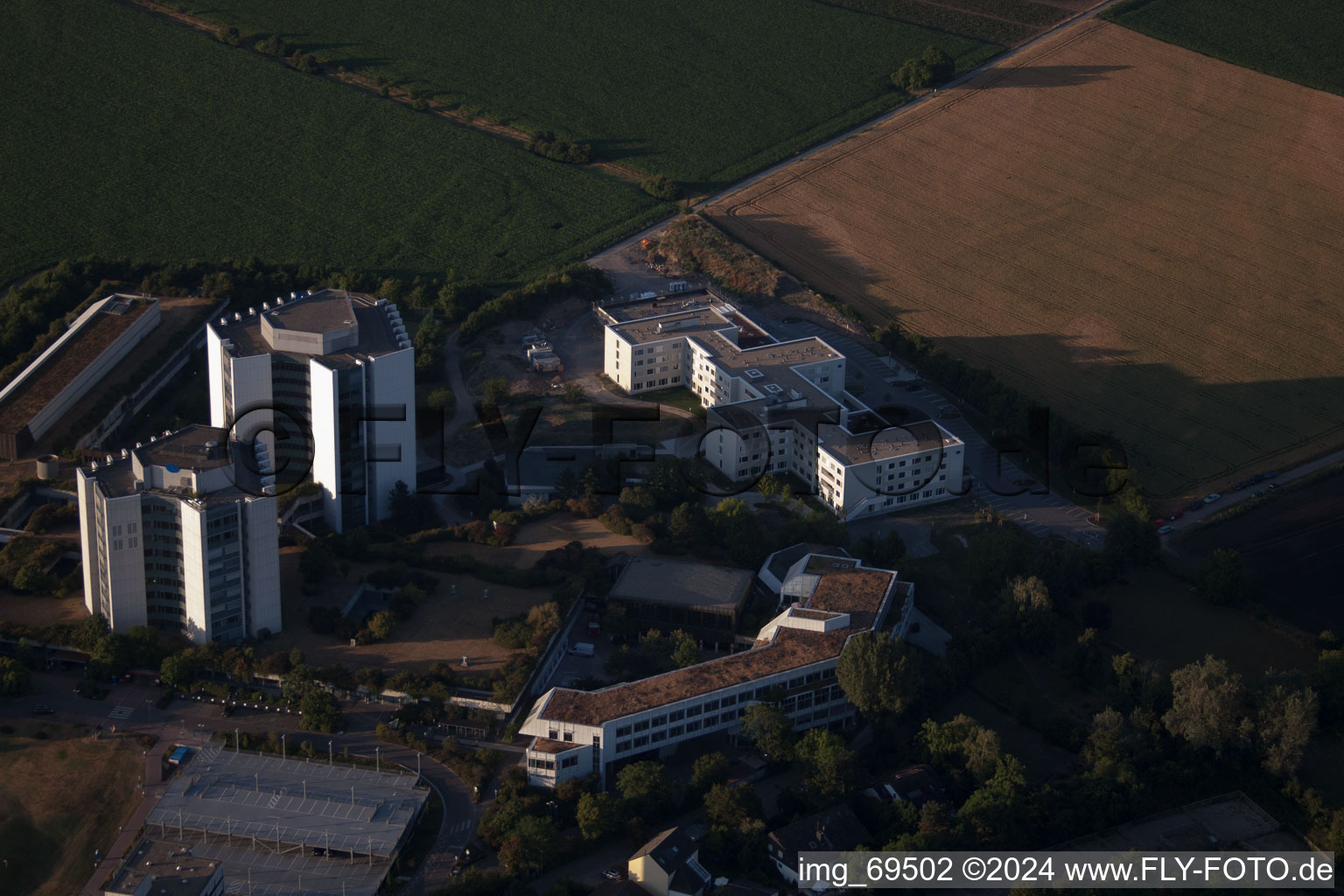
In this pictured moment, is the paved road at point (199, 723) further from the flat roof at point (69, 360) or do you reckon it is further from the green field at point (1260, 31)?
the green field at point (1260, 31)

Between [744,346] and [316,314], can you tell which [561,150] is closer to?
[744,346]

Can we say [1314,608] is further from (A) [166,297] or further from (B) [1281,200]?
(A) [166,297]

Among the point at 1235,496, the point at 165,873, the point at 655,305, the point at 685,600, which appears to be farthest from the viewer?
the point at 655,305

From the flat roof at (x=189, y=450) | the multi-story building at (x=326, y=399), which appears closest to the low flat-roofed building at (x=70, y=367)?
the multi-story building at (x=326, y=399)

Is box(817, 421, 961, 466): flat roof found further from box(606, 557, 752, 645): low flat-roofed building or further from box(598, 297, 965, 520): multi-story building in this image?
box(606, 557, 752, 645): low flat-roofed building

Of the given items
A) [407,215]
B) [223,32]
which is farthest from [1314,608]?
[223,32]

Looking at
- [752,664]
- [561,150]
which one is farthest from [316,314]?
[561,150]
